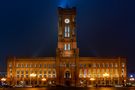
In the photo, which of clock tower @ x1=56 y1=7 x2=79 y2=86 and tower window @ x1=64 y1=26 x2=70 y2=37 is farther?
tower window @ x1=64 y1=26 x2=70 y2=37

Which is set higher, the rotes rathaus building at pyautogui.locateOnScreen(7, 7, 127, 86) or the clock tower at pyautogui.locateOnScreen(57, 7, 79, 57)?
the clock tower at pyautogui.locateOnScreen(57, 7, 79, 57)

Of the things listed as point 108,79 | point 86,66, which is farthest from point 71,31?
point 108,79

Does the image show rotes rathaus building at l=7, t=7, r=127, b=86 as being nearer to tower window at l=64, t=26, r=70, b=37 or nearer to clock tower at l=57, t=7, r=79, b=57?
clock tower at l=57, t=7, r=79, b=57

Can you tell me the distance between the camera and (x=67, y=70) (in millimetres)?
168250

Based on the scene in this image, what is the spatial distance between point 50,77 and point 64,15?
3569 cm

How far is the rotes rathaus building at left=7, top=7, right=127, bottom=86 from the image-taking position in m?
168

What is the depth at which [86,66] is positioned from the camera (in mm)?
170750

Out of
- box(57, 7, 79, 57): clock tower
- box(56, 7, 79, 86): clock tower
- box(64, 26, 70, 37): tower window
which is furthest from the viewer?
box(64, 26, 70, 37): tower window

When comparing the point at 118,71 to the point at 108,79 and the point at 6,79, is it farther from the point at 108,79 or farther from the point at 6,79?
the point at 6,79

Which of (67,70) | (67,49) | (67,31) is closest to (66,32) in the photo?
(67,31)

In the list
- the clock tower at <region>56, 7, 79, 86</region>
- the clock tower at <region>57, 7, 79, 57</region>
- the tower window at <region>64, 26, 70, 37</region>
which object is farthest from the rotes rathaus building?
the tower window at <region>64, 26, 70, 37</region>

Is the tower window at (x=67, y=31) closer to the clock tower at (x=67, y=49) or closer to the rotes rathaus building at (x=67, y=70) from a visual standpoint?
the clock tower at (x=67, y=49)

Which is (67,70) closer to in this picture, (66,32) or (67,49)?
(67,49)

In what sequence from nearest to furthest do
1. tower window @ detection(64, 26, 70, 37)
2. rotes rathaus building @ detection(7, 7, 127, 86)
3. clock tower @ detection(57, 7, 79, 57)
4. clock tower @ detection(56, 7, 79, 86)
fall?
clock tower @ detection(56, 7, 79, 86) < rotes rathaus building @ detection(7, 7, 127, 86) < clock tower @ detection(57, 7, 79, 57) < tower window @ detection(64, 26, 70, 37)
